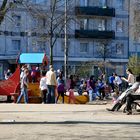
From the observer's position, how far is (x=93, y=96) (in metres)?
32.5

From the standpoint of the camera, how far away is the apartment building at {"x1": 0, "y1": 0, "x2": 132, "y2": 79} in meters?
64.6

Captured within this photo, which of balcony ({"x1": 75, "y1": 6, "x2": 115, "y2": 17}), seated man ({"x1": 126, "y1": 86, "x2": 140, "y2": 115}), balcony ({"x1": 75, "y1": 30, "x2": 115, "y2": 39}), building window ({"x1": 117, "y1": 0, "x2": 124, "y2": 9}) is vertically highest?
building window ({"x1": 117, "y1": 0, "x2": 124, "y2": 9})

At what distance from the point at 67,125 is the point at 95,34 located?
54.5 m

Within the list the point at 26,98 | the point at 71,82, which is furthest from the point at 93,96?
the point at 26,98

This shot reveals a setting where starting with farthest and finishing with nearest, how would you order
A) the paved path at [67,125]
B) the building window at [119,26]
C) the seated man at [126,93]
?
1. the building window at [119,26]
2. the seated man at [126,93]
3. the paved path at [67,125]

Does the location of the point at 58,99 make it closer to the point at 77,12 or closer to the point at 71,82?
the point at 71,82

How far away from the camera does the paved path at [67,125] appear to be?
1302cm

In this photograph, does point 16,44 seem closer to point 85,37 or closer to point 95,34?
point 85,37

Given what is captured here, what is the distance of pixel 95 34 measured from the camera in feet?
228

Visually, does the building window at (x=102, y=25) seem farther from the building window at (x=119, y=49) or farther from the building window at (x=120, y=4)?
the building window at (x=120, y=4)

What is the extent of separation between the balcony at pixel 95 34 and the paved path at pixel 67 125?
4866 centimetres

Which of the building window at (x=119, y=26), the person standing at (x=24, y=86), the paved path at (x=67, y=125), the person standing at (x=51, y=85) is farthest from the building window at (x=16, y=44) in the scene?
the paved path at (x=67, y=125)

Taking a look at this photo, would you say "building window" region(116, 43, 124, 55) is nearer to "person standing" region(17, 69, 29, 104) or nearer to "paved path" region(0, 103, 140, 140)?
"person standing" region(17, 69, 29, 104)

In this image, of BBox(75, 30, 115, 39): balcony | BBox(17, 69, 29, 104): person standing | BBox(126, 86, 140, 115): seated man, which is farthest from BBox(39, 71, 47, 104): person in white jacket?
BBox(75, 30, 115, 39): balcony
